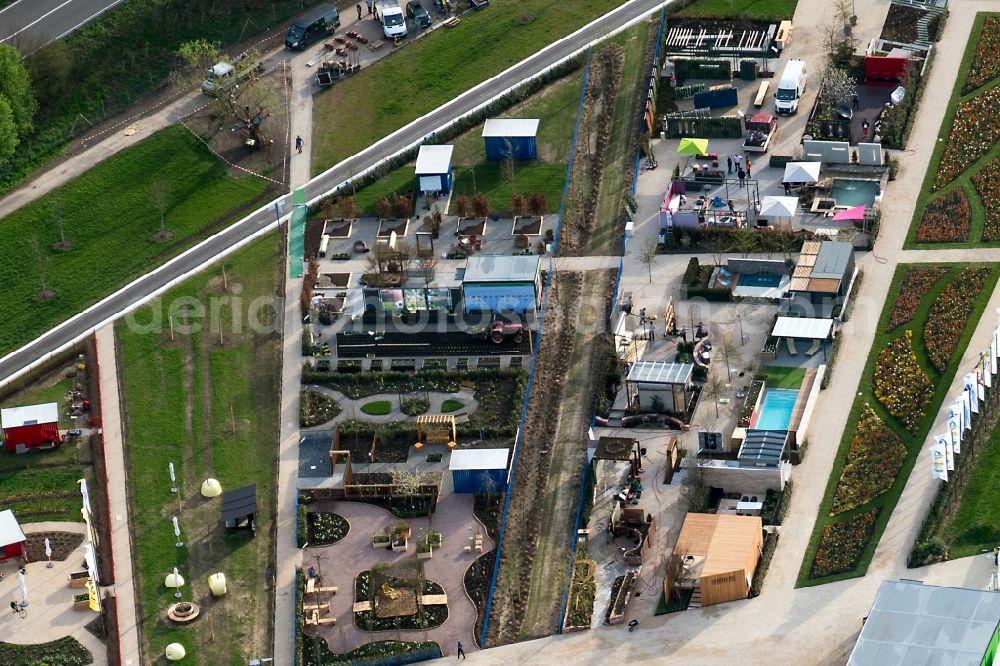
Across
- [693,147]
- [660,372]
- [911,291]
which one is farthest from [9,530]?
[911,291]

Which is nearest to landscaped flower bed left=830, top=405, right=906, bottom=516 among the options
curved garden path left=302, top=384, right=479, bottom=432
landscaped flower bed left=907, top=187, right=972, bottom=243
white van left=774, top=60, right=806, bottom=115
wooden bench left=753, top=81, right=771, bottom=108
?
landscaped flower bed left=907, top=187, right=972, bottom=243

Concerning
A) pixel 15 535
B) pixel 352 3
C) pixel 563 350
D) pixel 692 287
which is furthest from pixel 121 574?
pixel 352 3

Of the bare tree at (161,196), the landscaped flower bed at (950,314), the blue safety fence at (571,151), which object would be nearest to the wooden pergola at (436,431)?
the blue safety fence at (571,151)

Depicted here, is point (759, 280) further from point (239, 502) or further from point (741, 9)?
point (239, 502)

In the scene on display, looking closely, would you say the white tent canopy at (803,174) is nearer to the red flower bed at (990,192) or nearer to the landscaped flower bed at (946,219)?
the landscaped flower bed at (946,219)

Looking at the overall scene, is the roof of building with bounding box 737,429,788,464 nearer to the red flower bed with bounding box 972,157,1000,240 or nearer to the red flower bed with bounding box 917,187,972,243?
the red flower bed with bounding box 917,187,972,243

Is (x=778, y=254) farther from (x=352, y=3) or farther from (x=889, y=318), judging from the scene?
(x=352, y=3)

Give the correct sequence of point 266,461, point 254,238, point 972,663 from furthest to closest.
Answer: point 254,238 → point 266,461 → point 972,663
